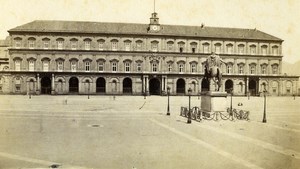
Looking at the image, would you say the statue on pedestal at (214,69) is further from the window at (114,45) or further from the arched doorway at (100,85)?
the arched doorway at (100,85)

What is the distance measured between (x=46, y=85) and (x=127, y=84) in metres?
11.5

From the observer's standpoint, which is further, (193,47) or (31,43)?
(193,47)

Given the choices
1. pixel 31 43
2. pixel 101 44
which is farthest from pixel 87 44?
pixel 31 43

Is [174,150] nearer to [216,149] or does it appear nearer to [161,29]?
[216,149]

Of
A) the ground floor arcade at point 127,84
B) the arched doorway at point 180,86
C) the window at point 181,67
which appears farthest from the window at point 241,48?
the arched doorway at point 180,86

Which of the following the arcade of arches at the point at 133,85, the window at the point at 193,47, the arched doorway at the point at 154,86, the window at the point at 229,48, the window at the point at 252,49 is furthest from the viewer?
the window at the point at 252,49

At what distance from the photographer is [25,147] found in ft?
34.1

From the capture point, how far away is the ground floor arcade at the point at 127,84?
44812 mm

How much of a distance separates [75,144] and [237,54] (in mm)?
42190

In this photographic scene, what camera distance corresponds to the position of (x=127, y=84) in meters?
48.3

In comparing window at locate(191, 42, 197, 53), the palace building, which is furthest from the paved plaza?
window at locate(191, 42, 197, 53)

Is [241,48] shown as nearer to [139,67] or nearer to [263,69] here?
[263,69]

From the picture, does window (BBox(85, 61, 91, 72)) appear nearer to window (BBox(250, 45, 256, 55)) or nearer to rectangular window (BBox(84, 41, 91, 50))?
rectangular window (BBox(84, 41, 91, 50))

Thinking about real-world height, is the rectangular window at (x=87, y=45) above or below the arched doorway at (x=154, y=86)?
above
